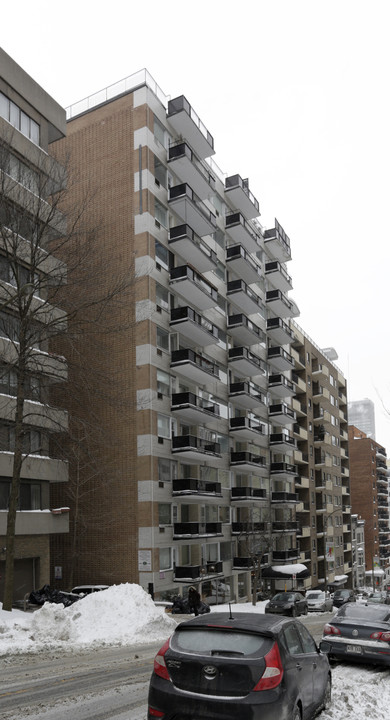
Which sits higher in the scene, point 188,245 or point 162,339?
point 188,245

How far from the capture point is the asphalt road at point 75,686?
8523 millimetres

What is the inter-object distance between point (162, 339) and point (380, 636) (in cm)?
2596

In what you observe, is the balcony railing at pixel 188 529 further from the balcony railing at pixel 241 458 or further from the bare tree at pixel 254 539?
the balcony railing at pixel 241 458

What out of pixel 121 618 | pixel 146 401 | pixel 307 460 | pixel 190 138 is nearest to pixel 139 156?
pixel 190 138

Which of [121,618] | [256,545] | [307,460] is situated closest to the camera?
[121,618]

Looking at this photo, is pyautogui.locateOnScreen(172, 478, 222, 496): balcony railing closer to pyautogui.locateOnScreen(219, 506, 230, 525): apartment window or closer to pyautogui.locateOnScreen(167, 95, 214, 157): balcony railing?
pyautogui.locateOnScreen(219, 506, 230, 525): apartment window

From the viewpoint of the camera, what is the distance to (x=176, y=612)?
2966 cm

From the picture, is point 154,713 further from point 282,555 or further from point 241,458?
point 282,555

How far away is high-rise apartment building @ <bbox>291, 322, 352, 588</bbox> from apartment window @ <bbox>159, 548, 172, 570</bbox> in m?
27.2

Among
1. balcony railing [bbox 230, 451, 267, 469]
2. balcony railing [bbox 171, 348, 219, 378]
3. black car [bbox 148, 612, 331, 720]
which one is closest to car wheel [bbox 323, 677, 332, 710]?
black car [bbox 148, 612, 331, 720]

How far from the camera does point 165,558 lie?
3481cm

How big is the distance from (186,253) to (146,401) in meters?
10.2

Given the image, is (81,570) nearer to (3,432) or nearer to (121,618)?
(3,432)

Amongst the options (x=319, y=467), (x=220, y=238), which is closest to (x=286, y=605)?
(x=220, y=238)
